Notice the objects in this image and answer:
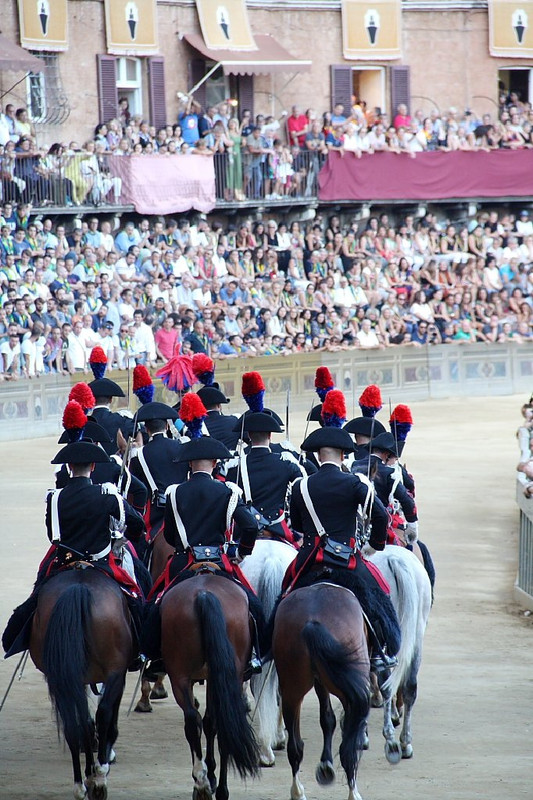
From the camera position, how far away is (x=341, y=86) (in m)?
36.9

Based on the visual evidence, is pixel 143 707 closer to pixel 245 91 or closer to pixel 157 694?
pixel 157 694

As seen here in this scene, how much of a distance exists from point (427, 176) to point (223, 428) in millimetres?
24658

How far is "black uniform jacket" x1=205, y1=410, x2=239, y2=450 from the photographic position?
39.1 ft

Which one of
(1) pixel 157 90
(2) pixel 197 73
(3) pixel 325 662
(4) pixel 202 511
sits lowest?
(3) pixel 325 662

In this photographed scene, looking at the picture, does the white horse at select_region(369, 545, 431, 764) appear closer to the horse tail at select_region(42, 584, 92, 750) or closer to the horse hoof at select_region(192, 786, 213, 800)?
the horse hoof at select_region(192, 786, 213, 800)

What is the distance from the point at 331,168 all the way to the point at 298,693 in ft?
88.0

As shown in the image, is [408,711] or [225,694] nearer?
[225,694]

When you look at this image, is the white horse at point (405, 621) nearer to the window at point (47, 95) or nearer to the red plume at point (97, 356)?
the red plume at point (97, 356)

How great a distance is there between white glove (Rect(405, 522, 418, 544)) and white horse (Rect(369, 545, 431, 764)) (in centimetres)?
61

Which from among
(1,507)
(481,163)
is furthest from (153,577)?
(481,163)

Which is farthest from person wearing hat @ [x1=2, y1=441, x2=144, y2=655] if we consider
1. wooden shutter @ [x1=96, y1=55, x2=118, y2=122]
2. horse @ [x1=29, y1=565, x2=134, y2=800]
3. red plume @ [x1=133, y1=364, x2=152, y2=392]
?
wooden shutter @ [x1=96, y1=55, x2=118, y2=122]

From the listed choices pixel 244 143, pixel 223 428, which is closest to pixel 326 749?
pixel 223 428

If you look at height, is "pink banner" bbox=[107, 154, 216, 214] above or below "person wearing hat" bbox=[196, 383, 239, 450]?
above

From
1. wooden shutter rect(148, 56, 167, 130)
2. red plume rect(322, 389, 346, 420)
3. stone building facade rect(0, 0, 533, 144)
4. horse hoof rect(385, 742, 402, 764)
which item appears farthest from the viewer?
wooden shutter rect(148, 56, 167, 130)
